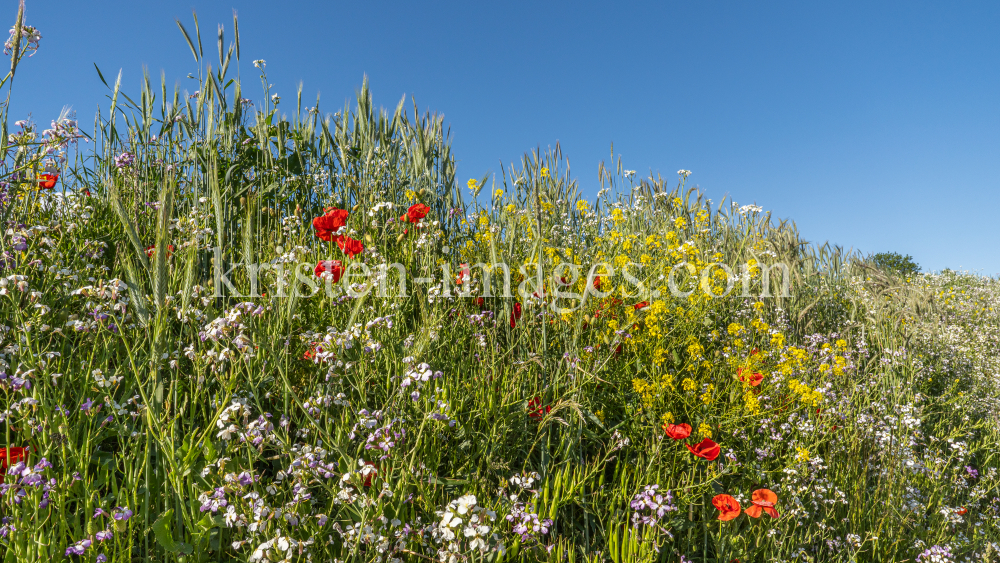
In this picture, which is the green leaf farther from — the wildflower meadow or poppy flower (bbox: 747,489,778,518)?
poppy flower (bbox: 747,489,778,518)

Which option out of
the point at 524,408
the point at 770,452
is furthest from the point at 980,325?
the point at 524,408

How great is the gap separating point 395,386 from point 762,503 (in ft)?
4.65

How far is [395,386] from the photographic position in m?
1.69

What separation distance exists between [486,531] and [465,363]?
3.19 ft

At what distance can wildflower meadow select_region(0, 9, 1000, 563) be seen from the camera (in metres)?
1.40

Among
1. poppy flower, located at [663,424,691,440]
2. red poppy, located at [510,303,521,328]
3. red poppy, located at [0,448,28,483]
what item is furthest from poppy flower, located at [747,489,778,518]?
red poppy, located at [0,448,28,483]

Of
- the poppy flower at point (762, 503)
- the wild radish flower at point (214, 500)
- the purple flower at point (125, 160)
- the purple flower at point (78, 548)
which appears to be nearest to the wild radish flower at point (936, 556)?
the poppy flower at point (762, 503)

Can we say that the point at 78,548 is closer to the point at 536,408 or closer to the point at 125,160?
the point at 536,408

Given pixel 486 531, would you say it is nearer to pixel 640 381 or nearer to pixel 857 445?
pixel 640 381

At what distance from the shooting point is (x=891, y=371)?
3258 millimetres

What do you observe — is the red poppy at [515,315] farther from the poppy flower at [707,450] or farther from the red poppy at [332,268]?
the poppy flower at [707,450]

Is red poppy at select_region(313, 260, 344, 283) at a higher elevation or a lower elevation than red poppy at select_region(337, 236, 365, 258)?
lower

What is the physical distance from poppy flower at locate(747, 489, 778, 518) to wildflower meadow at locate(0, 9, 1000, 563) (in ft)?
0.05

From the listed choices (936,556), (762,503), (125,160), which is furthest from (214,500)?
(936,556)
